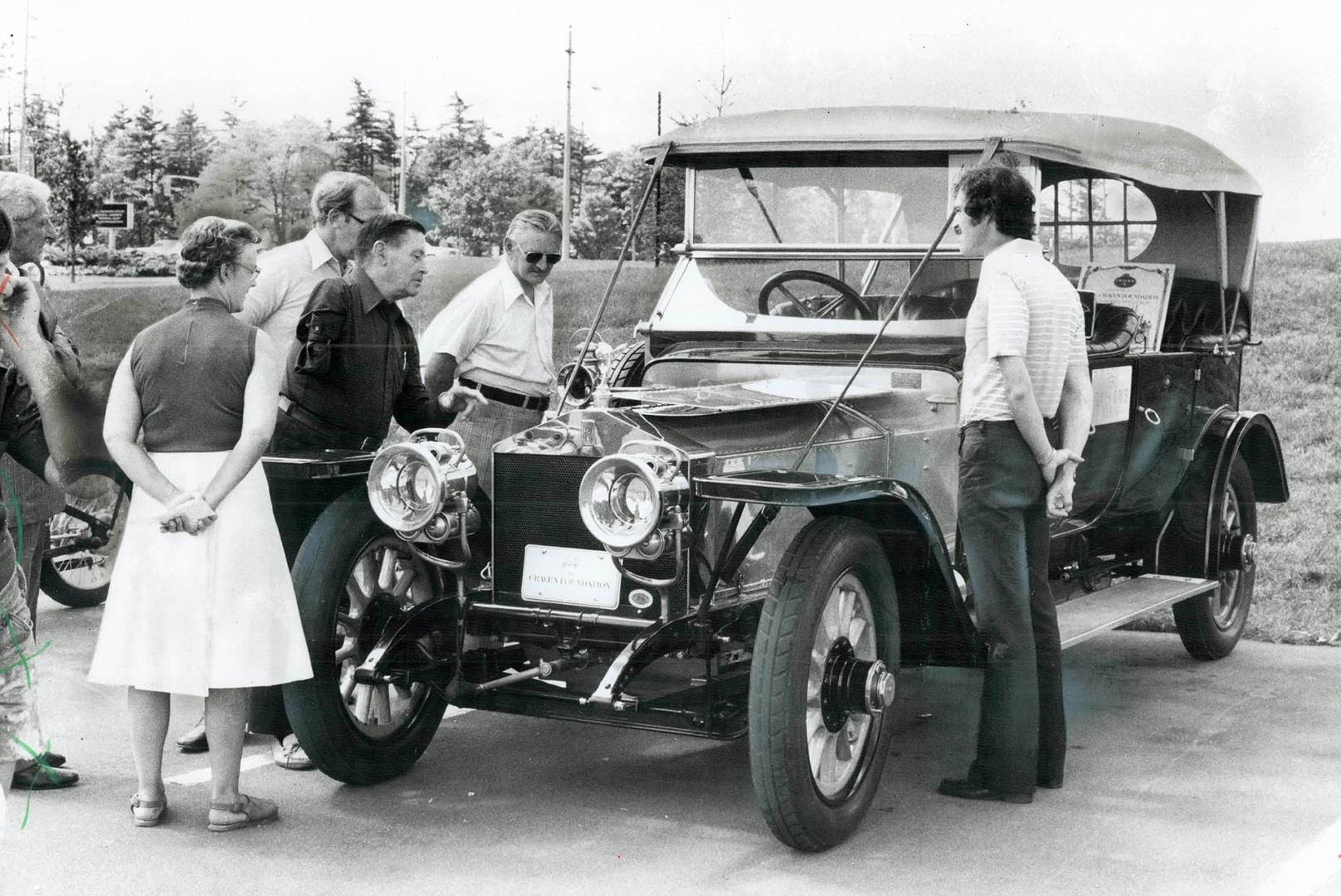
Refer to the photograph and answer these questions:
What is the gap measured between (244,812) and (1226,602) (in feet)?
14.5

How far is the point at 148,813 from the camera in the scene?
379 cm

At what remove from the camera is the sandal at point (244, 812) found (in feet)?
12.3

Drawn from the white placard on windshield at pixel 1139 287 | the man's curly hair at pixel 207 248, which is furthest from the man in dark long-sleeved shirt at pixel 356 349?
the white placard on windshield at pixel 1139 287

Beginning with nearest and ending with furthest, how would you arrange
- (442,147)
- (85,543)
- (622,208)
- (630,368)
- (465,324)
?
(442,147) < (465,324) < (622,208) < (630,368) < (85,543)

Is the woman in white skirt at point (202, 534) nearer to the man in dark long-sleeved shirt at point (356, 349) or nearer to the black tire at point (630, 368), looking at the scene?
the man in dark long-sleeved shirt at point (356, 349)

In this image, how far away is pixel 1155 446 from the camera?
5.69 metres

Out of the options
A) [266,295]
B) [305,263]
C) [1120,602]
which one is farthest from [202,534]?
[1120,602]

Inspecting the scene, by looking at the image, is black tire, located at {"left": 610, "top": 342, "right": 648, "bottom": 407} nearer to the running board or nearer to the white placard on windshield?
the running board

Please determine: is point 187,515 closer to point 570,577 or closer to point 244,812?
point 244,812

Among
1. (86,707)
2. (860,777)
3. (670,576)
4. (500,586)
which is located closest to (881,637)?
(860,777)

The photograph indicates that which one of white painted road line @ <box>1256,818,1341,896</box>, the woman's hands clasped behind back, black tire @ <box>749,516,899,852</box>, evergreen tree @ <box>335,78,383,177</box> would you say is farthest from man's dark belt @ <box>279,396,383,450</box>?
white painted road line @ <box>1256,818,1341,896</box>

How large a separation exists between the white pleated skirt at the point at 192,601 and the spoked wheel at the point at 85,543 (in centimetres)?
311

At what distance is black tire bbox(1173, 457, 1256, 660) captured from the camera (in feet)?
19.6

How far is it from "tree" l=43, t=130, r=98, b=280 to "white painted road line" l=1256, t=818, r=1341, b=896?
13.0 ft
